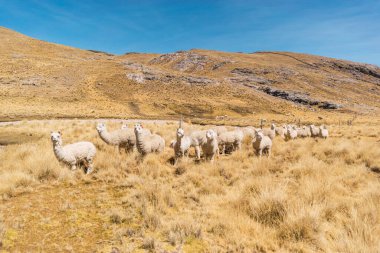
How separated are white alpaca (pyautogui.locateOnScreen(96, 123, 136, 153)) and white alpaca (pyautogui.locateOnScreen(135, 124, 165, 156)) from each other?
48.5 inches

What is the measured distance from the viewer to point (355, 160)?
1170 centimetres

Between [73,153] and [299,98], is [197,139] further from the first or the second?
[299,98]

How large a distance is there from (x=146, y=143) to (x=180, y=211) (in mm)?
5152

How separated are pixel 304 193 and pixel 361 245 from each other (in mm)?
2529

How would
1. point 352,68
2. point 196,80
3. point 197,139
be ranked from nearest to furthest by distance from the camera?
1. point 197,139
2. point 196,80
3. point 352,68

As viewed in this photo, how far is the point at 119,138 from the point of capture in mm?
12289

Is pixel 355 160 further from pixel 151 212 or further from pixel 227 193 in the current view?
pixel 151 212

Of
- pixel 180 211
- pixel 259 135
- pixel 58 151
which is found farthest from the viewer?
pixel 259 135

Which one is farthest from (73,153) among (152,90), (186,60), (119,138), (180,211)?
(186,60)

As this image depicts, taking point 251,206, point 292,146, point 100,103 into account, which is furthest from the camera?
point 100,103

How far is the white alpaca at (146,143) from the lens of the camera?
417 inches

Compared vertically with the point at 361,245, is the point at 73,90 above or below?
above

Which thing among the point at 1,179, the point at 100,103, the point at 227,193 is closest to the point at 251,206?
the point at 227,193

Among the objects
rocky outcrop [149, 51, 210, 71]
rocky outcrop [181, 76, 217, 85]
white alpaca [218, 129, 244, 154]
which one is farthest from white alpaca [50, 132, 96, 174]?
rocky outcrop [149, 51, 210, 71]
